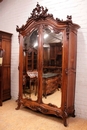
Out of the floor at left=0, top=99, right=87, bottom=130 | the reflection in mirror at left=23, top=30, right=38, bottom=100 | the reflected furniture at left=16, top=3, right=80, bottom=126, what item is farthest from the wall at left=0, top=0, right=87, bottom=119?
the reflection in mirror at left=23, top=30, right=38, bottom=100

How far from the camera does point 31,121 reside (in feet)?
8.56

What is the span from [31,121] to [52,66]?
1.20 meters

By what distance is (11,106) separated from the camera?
3.32m

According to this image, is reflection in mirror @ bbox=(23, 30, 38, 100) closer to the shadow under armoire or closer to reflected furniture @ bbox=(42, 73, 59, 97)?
reflected furniture @ bbox=(42, 73, 59, 97)

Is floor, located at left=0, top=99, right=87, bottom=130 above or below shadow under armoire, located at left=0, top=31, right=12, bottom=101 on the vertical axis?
below


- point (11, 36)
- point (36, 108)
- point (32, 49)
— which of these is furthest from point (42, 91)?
point (11, 36)

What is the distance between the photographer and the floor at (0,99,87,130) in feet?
7.83

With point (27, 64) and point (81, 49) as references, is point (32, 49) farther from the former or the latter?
point (81, 49)

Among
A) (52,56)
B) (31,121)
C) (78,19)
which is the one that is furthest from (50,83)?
(78,19)

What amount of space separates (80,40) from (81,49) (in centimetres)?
20

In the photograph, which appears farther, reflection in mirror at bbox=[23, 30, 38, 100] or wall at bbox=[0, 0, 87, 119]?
reflection in mirror at bbox=[23, 30, 38, 100]

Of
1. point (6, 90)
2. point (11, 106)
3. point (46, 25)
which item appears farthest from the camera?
point (6, 90)

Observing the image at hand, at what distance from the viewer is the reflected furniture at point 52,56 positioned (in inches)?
97.3

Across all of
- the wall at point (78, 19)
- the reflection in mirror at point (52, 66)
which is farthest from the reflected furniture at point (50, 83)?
the wall at point (78, 19)
